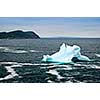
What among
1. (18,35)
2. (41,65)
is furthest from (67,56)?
(18,35)

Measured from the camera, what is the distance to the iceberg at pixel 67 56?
353 centimetres

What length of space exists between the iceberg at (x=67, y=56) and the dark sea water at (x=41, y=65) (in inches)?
1.3

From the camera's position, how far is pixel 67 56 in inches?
139

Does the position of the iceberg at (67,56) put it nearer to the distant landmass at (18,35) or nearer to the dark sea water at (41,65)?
the dark sea water at (41,65)

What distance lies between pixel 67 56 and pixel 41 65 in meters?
0.23

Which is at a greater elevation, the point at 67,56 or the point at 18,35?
the point at 18,35

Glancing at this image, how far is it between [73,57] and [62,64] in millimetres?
108

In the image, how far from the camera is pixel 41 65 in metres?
3.54

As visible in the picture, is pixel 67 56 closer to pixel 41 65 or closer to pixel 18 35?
pixel 41 65

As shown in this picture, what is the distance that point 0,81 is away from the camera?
355 cm

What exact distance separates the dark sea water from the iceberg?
0.11 feet

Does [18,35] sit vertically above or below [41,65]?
above
